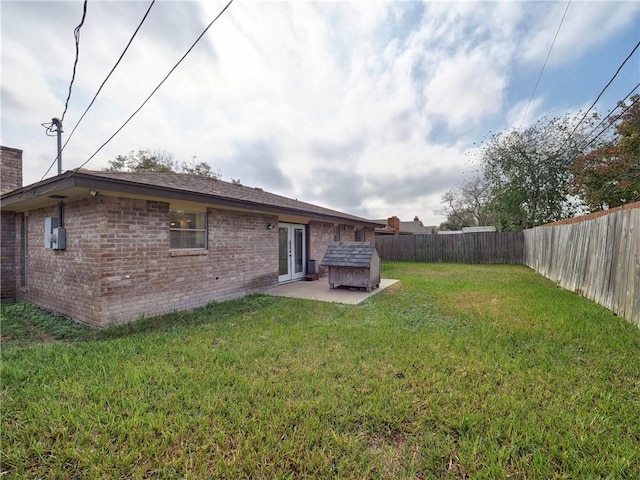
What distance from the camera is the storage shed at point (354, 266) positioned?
26.6 feet

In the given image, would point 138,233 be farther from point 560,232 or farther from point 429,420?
point 560,232

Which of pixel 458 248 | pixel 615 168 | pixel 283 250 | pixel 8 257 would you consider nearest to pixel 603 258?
pixel 283 250

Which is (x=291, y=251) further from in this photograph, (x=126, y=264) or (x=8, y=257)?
(x=8, y=257)

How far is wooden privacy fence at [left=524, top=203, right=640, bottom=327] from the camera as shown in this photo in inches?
186

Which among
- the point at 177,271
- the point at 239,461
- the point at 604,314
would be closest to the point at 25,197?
the point at 177,271

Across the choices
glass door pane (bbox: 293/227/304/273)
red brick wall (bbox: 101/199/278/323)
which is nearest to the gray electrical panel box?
red brick wall (bbox: 101/199/278/323)

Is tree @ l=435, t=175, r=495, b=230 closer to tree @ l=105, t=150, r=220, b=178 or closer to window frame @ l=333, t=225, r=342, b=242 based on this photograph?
window frame @ l=333, t=225, r=342, b=242

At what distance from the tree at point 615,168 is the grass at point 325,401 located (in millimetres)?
11275

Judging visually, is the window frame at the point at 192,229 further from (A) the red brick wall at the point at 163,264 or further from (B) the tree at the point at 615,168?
(B) the tree at the point at 615,168

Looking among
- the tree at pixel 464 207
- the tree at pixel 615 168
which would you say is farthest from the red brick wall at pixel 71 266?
the tree at pixel 464 207

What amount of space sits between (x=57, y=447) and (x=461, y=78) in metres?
10.4

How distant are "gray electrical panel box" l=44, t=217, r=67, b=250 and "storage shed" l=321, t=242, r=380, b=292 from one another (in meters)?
6.21

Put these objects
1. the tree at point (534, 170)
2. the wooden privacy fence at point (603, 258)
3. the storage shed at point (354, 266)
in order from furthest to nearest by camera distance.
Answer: the tree at point (534, 170), the storage shed at point (354, 266), the wooden privacy fence at point (603, 258)

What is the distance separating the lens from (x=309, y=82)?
8.00 meters
